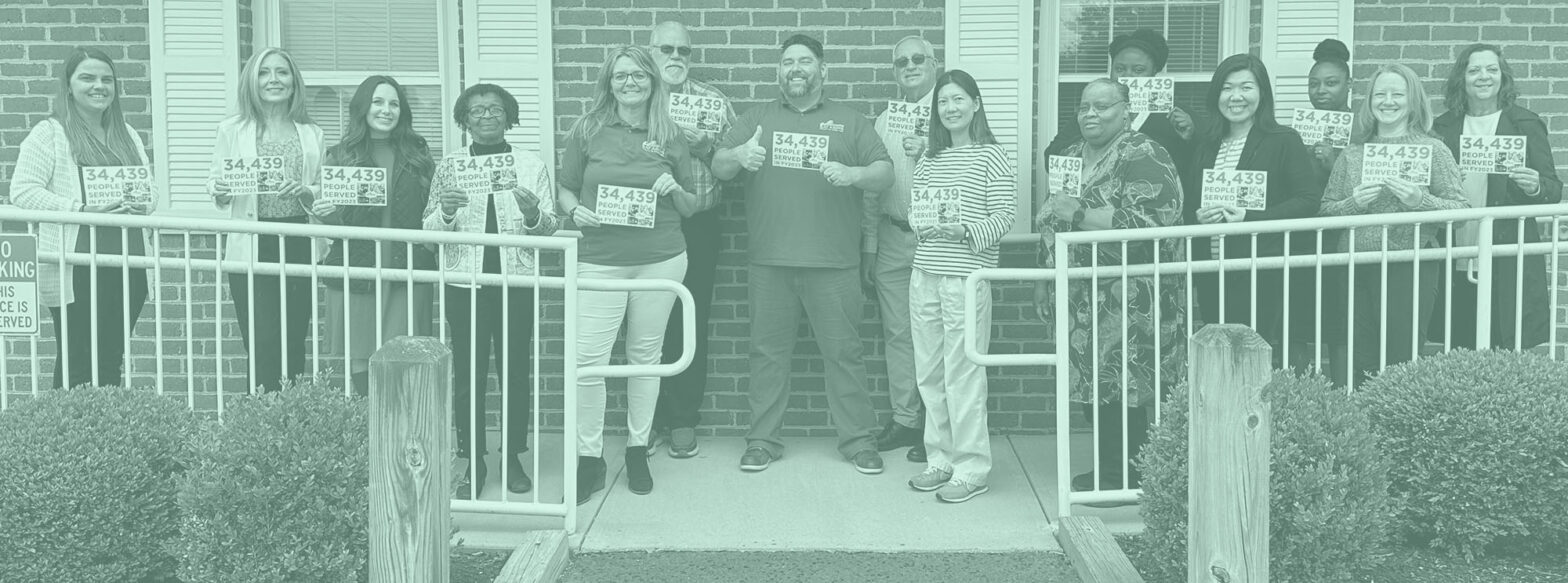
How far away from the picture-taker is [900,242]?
6805mm

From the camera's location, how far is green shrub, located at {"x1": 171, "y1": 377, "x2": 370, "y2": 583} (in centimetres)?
441

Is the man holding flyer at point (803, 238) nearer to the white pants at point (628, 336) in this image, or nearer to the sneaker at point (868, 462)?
the sneaker at point (868, 462)

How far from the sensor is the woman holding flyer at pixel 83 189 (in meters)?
6.18

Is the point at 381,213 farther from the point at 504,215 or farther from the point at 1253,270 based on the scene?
the point at 1253,270

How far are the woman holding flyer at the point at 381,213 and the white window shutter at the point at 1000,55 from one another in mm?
2401

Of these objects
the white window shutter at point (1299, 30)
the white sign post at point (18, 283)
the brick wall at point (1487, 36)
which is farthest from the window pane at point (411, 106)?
the brick wall at point (1487, 36)

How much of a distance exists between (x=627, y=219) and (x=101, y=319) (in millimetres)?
2084

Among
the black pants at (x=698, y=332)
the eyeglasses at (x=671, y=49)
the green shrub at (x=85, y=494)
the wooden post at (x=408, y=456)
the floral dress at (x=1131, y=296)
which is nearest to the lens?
the wooden post at (x=408, y=456)

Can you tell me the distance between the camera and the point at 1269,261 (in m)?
5.66

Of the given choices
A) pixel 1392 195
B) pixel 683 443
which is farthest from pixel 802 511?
pixel 1392 195

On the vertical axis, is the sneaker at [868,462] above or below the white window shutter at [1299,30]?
below

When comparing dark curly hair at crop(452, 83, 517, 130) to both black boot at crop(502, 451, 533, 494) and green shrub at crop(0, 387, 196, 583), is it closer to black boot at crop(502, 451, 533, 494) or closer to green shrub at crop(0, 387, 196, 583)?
black boot at crop(502, 451, 533, 494)

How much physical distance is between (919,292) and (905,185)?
607 millimetres

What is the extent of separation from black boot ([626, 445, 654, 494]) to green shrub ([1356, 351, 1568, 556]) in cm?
277
